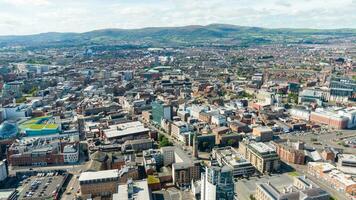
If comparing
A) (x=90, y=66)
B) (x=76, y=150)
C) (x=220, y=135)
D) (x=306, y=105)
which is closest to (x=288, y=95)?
(x=306, y=105)

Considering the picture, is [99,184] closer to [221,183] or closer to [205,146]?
[221,183]

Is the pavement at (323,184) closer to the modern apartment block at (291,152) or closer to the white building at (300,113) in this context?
the modern apartment block at (291,152)

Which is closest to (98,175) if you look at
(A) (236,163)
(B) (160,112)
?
(A) (236,163)

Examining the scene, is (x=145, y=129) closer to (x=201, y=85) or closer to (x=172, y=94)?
(x=172, y=94)

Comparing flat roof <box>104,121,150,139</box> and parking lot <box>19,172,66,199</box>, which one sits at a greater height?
flat roof <box>104,121,150,139</box>

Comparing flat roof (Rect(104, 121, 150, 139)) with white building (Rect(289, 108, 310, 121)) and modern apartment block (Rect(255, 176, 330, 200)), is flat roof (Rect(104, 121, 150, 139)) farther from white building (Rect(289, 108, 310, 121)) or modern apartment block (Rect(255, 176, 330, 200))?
white building (Rect(289, 108, 310, 121))

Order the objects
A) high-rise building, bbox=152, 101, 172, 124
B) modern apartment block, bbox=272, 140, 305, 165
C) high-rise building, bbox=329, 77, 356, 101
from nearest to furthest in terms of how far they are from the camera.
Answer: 1. modern apartment block, bbox=272, 140, 305, 165
2. high-rise building, bbox=152, 101, 172, 124
3. high-rise building, bbox=329, 77, 356, 101

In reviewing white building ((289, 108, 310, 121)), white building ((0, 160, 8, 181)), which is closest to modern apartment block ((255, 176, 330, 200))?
white building ((0, 160, 8, 181))
